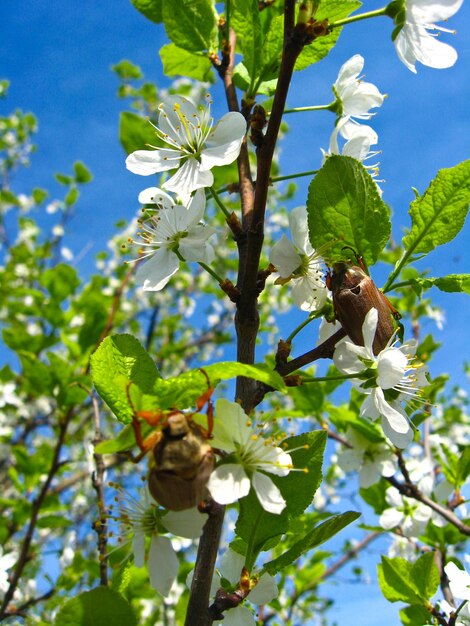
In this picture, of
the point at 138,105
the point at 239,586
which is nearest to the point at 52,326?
the point at 239,586

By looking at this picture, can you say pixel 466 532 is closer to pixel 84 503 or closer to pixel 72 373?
pixel 72 373

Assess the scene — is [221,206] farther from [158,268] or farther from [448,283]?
[448,283]

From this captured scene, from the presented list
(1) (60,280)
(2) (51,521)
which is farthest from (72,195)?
(2) (51,521)

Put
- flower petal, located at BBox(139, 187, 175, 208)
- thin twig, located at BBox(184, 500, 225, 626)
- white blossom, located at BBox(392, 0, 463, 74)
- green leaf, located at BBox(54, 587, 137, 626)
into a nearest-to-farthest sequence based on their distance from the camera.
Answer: green leaf, located at BBox(54, 587, 137, 626) → thin twig, located at BBox(184, 500, 225, 626) → white blossom, located at BBox(392, 0, 463, 74) → flower petal, located at BBox(139, 187, 175, 208)

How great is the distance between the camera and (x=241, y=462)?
960 mm

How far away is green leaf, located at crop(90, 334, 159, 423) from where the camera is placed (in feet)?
3.10

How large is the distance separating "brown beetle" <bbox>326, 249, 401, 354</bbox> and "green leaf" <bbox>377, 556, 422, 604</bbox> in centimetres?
79

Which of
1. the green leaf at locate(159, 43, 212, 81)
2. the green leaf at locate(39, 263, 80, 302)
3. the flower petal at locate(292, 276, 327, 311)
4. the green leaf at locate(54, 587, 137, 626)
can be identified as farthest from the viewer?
the green leaf at locate(39, 263, 80, 302)

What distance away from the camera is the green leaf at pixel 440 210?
4.20 ft

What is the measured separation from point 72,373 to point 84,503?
3.93m

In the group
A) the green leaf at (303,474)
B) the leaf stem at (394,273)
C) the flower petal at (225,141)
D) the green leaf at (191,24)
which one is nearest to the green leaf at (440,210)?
the leaf stem at (394,273)

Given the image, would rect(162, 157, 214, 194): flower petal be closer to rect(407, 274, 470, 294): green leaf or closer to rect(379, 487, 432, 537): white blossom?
rect(407, 274, 470, 294): green leaf

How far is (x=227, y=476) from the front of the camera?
919 mm

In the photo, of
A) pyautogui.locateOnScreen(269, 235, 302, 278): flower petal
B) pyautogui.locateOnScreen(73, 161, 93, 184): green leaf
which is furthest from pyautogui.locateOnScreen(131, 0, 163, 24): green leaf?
pyautogui.locateOnScreen(73, 161, 93, 184): green leaf
